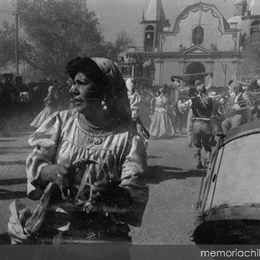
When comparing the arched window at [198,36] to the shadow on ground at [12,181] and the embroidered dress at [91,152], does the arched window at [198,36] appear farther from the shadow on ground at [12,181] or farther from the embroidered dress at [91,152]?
the shadow on ground at [12,181]

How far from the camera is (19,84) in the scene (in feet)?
10.1

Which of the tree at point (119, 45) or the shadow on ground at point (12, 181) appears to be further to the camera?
the shadow on ground at point (12, 181)

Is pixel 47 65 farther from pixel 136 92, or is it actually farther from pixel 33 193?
pixel 33 193

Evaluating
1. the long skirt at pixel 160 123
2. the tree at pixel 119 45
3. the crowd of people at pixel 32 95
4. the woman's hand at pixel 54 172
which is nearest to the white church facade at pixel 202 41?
the tree at pixel 119 45

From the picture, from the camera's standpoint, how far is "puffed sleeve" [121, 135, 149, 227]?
1.69 metres

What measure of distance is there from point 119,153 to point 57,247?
0.44m

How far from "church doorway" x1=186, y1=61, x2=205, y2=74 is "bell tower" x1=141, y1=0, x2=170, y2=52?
201mm

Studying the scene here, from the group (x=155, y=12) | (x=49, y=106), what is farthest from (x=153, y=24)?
(x=49, y=106)

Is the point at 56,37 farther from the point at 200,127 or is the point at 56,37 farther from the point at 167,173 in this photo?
the point at 200,127

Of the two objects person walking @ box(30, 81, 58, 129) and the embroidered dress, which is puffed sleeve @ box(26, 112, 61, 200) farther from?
person walking @ box(30, 81, 58, 129)

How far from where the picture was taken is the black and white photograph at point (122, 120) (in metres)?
1.74

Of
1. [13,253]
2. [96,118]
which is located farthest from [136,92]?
[13,253]

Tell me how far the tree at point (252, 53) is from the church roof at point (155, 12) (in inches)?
17.8

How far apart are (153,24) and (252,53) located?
22.0 inches
